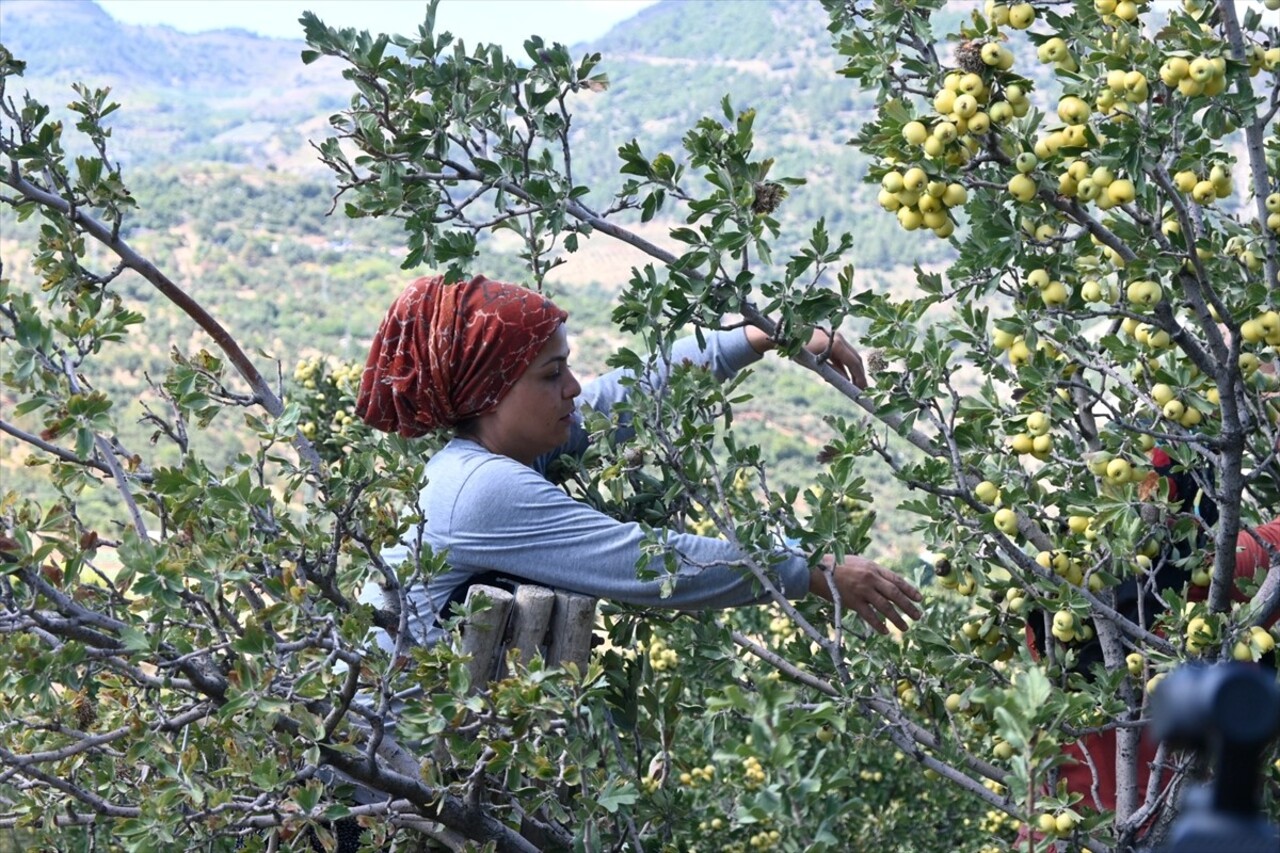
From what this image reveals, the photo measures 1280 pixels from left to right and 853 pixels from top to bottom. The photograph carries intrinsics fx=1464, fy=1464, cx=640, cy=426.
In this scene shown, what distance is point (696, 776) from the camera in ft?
17.3

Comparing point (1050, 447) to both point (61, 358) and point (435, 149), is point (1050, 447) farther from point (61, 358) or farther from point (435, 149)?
point (61, 358)

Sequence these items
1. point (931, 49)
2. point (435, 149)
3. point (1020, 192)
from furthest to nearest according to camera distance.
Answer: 1. point (435, 149)
2. point (931, 49)
3. point (1020, 192)

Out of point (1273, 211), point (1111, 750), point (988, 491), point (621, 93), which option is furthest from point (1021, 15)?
point (621, 93)

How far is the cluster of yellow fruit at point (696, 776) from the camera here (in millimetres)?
5230

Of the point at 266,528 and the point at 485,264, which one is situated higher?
the point at 266,528

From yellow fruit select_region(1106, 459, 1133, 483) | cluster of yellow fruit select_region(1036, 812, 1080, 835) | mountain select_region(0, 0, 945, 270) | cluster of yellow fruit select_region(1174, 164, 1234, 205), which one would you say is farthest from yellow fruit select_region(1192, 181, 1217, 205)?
mountain select_region(0, 0, 945, 270)

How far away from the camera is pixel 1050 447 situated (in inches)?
103

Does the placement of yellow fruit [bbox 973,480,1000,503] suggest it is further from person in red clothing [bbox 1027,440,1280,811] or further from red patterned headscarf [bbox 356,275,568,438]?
red patterned headscarf [bbox 356,275,568,438]

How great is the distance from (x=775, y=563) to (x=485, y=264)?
34.0 m

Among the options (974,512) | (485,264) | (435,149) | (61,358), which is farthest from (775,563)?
(485,264)

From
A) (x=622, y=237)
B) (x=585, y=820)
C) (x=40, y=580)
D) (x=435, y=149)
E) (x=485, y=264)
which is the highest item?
(x=435, y=149)

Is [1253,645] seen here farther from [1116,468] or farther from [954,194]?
[954,194]

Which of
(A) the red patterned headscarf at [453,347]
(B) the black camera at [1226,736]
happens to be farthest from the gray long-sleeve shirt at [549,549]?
(B) the black camera at [1226,736]

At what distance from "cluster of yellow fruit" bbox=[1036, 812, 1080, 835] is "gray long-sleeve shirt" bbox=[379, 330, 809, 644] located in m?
0.63
